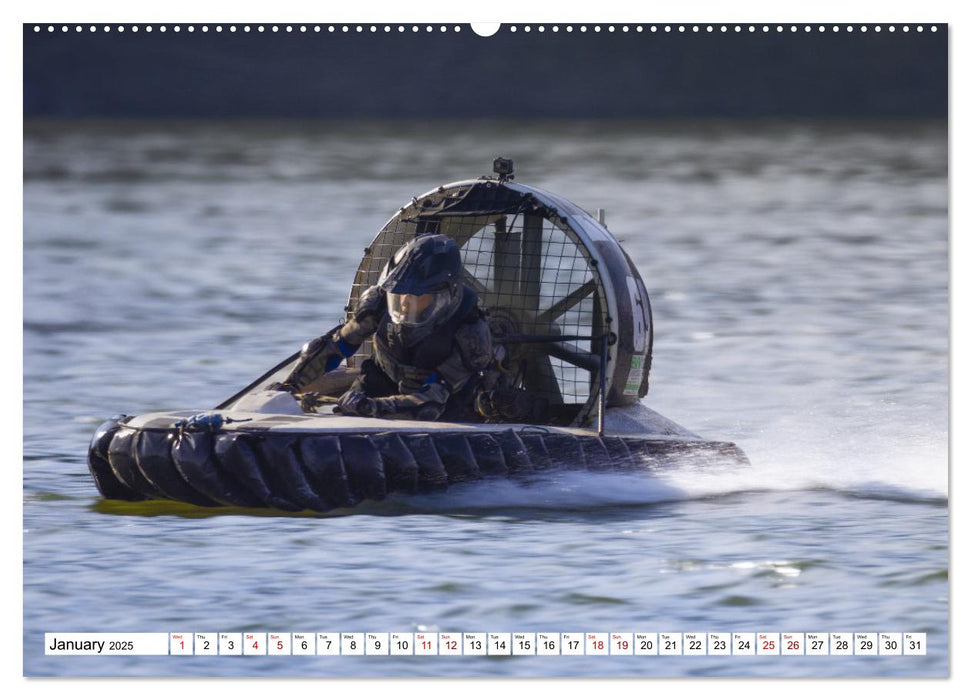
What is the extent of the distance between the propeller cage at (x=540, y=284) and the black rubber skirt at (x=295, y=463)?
909mm

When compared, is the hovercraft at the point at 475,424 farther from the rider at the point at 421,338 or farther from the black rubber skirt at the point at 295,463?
the rider at the point at 421,338

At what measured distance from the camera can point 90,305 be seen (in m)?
16.0

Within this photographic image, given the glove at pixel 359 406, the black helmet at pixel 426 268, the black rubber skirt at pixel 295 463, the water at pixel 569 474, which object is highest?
the black helmet at pixel 426 268

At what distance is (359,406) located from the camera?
10.0 metres

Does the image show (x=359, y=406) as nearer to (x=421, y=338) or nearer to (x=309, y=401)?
(x=421, y=338)

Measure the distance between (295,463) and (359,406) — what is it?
697mm

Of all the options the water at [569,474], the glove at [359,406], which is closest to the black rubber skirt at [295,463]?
the water at [569,474]

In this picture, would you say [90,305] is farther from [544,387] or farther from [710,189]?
[710,189]

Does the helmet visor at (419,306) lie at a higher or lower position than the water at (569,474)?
higher

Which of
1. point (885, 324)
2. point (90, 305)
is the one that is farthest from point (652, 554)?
point (90, 305)

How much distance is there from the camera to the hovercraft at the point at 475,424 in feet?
31.0

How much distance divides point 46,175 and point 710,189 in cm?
787

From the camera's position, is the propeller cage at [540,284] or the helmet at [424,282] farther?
the propeller cage at [540,284]

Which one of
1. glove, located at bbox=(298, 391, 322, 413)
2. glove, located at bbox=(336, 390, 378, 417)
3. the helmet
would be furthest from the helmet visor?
glove, located at bbox=(298, 391, 322, 413)
